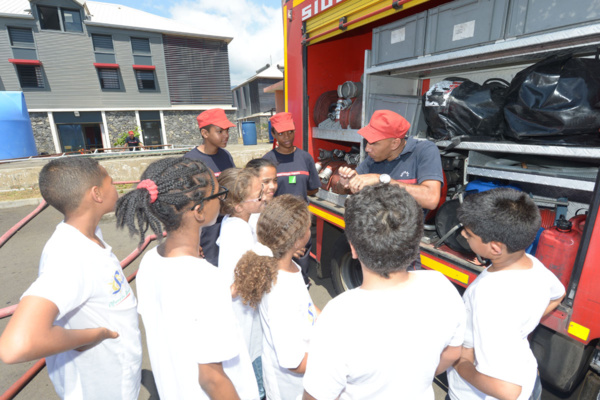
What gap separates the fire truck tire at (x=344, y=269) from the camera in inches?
128

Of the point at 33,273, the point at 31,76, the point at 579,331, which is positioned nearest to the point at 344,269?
the point at 579,331

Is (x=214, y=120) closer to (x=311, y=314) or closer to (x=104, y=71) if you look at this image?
(x=311, y=314)

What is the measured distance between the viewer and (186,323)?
1092 millimetres

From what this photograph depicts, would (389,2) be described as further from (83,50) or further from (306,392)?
(83,50)

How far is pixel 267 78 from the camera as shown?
32.4m

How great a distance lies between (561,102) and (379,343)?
191 centimetres

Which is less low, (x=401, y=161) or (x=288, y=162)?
(x=401, y=161)

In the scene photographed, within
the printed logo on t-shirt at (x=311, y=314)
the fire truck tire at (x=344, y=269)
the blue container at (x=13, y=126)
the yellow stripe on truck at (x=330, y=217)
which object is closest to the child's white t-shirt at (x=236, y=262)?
the printed logo on t-shirt at (x=311, y=314)

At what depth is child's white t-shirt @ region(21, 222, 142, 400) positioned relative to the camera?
1.23 m

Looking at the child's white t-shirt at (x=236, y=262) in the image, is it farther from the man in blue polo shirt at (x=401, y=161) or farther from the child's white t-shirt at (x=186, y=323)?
the man in blue polo shirt at (x=401, y=161)

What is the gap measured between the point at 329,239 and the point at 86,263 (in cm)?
263

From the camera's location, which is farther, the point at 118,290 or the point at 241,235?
the point at 241,235

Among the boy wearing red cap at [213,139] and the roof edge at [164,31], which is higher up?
the roof edge at [164,31]

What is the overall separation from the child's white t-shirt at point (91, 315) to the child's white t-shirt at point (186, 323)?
0.82 ft
